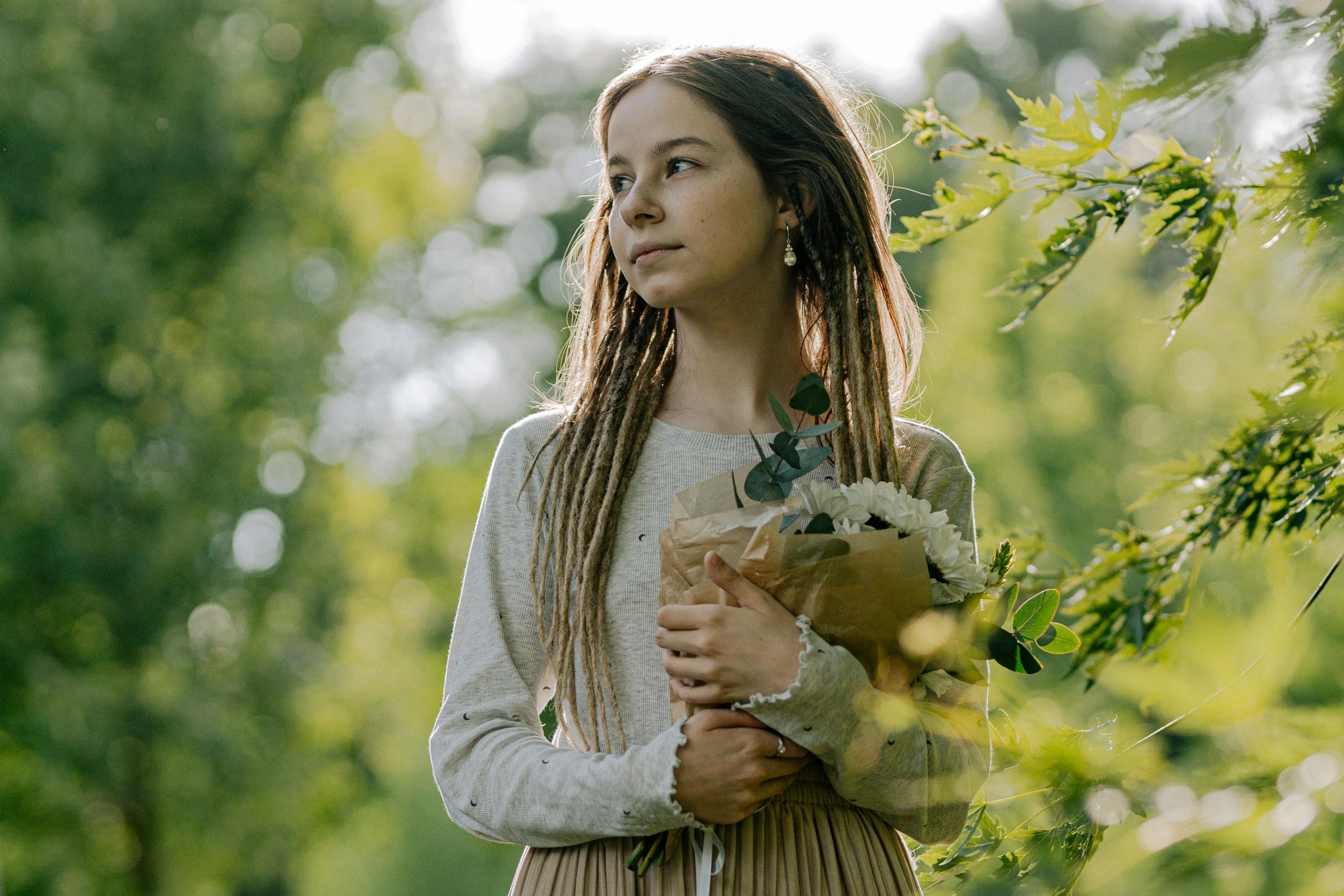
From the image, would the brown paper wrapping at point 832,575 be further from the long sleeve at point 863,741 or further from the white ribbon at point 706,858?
the white ribbon at point 706,858

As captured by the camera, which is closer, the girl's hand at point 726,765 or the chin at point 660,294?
the girl's hand at point 726,765

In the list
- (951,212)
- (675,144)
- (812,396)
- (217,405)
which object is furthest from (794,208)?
(217,405)

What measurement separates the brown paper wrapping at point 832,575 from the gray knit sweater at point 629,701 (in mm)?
31

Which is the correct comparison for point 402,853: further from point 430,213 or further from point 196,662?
point 430,213

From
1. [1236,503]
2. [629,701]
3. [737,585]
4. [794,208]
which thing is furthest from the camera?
[794,208]

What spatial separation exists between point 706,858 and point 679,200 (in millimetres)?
836

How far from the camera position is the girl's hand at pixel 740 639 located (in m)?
1.31

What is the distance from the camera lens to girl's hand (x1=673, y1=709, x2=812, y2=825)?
1312mm

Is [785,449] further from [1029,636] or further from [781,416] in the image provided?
[1029,636]

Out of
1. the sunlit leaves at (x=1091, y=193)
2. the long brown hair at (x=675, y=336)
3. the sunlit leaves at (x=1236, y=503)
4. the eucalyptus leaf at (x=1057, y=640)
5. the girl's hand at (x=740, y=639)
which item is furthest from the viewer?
the long brown hair at (x=675, y=336)

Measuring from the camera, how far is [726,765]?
131 cm

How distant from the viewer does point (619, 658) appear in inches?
62.5

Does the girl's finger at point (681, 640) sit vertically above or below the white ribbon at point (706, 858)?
above

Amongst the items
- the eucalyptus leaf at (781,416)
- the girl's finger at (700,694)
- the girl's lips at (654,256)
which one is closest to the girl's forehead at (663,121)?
the girl's lips at (654,256)
